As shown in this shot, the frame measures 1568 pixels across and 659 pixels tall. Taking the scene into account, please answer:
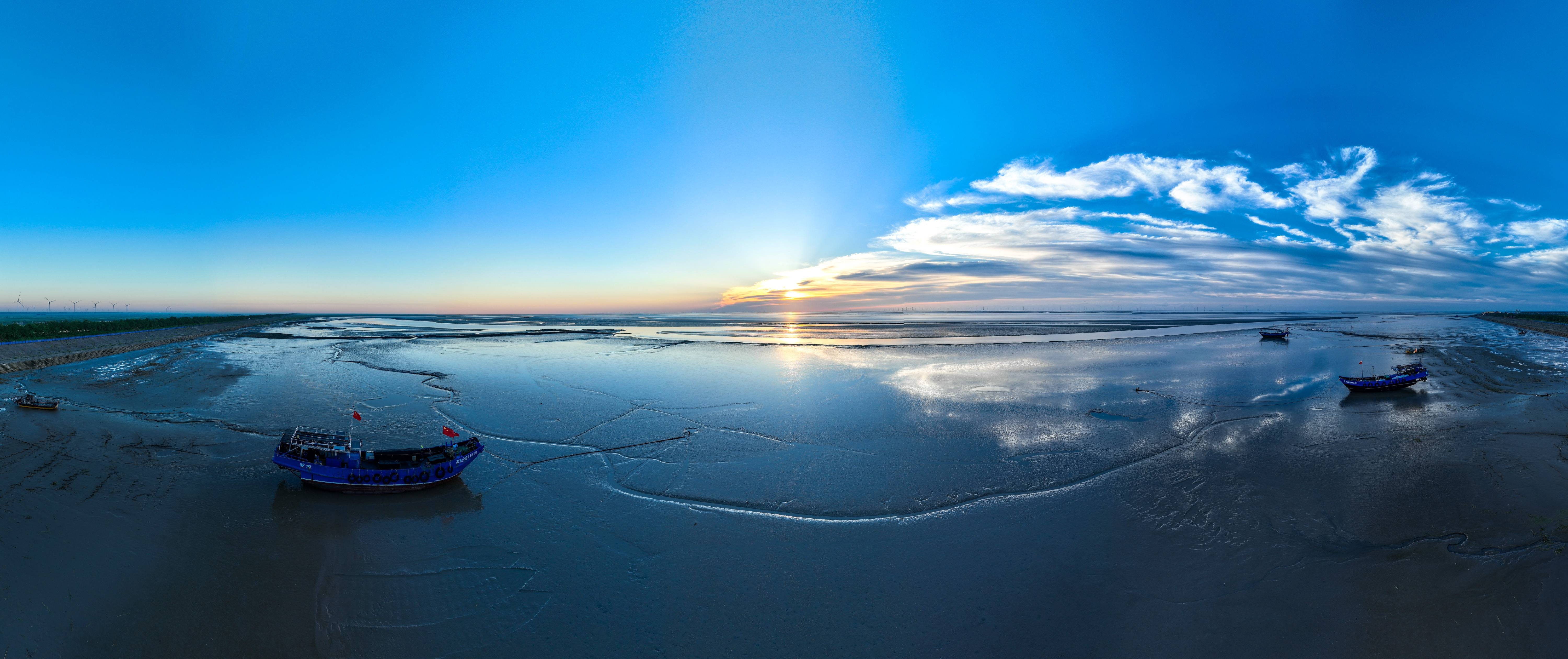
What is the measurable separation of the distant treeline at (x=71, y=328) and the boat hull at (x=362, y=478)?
49965 mm

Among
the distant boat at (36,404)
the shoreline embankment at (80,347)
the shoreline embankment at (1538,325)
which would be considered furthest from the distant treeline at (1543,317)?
the shoreline embankment at (80,347)

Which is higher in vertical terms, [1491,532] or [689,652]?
[1491,532]

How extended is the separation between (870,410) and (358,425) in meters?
20.3

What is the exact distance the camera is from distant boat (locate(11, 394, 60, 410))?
1989 cm

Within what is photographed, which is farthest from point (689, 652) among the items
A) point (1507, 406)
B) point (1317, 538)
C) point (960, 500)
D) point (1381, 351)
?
point (1381, 351)

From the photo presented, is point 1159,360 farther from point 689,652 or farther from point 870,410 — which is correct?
point 689,652

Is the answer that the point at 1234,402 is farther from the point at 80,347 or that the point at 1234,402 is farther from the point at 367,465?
the point at 80,347

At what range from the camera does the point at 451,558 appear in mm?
10000

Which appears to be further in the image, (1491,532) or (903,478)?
(903,478)

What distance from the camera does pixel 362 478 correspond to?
42.8 feet

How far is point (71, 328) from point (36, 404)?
152 feet

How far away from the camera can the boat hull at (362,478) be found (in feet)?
42.7

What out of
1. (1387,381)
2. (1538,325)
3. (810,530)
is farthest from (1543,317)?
(810,530)

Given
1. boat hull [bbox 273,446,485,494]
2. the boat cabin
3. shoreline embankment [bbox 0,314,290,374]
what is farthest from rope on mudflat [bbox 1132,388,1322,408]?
shoreline embankment [bbox 0,314,290,374]
